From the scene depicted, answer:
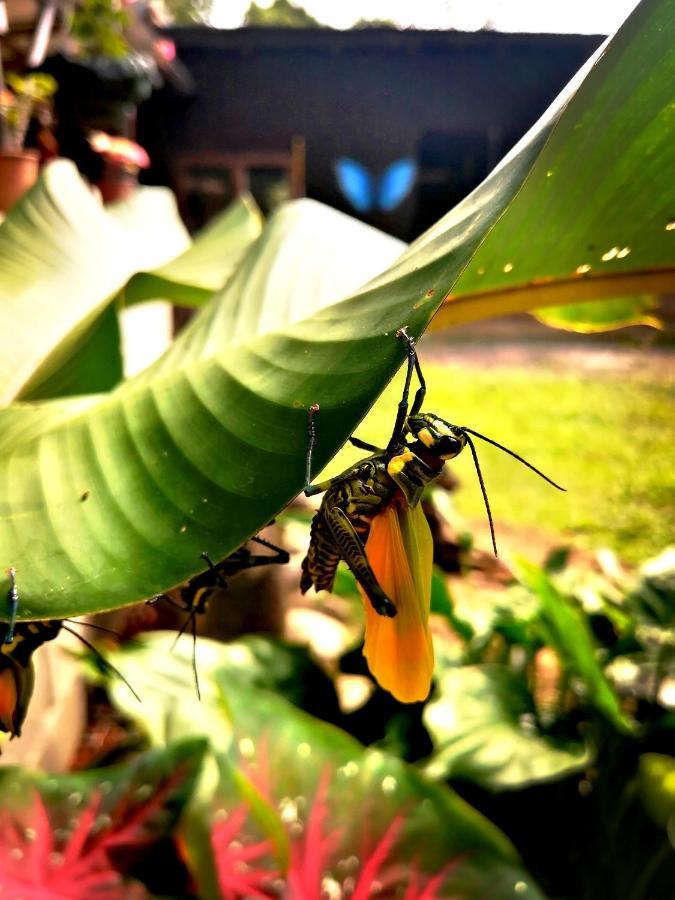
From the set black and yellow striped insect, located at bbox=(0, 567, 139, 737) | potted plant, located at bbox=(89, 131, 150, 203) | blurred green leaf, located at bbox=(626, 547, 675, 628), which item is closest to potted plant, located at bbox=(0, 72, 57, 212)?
potted plant, located at bbox=(89, 131, 150, 203)

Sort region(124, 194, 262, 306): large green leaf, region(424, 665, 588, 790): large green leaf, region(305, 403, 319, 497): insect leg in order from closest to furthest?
region(305, 403, 319, 497): insect leg → region(124, 194, 262, 306): large green leaf → region(424, 665, 588, 790): large green leaf

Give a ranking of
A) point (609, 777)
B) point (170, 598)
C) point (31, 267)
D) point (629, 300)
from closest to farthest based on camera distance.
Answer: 1. point (170, 598)
2. point (31, 267)
3. point (629, 300)
4. point (609, 777)

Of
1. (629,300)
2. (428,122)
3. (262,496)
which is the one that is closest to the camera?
(262,496)

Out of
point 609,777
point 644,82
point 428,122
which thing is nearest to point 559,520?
point 609,777

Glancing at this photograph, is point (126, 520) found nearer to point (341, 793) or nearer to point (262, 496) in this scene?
point (262, 496)

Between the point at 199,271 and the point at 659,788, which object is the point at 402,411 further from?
the point at 659,788

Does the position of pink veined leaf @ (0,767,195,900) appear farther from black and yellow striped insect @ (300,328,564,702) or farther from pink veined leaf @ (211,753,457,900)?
black and yellow striped insect @ (300,328,564,702)

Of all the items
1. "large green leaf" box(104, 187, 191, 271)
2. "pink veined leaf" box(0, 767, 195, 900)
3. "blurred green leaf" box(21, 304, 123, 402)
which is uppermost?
"large green leaf" box(104, 187, 191, 271)

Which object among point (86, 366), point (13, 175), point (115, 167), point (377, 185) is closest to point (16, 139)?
point (13, 175)
